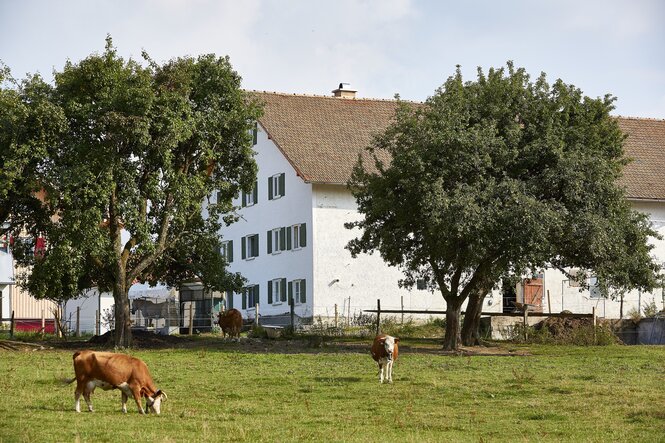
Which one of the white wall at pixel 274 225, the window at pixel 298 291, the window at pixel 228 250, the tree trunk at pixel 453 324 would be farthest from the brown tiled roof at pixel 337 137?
the tree trunk at pixel 453 324

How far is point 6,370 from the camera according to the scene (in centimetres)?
3164

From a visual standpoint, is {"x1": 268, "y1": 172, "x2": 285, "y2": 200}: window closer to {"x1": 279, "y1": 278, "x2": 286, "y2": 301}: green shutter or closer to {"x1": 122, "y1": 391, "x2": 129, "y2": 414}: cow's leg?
{"x1": 279, "y1": 278, "x2": 286, "y2": 301}: green shutter

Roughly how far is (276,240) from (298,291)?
4.44 meters

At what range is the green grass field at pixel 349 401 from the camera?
64.0ft

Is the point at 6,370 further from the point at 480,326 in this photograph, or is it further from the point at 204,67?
the point at 480,326

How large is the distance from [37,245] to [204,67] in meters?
9.10

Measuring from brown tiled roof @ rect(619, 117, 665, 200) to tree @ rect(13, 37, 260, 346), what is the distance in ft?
96.3

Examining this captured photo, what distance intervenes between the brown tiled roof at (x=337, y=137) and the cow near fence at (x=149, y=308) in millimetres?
15165

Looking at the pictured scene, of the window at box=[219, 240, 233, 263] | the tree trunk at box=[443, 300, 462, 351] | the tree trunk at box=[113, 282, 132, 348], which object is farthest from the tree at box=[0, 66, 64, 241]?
the window at box=[219, 240, 233, 263]

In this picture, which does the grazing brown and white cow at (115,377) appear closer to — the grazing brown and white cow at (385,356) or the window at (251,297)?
the grazing brown and white cow at (385,356)

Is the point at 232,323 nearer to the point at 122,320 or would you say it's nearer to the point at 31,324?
the point at 122,320

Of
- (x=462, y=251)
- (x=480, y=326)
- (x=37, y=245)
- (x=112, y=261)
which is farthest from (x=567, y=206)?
(x=37, y=245)

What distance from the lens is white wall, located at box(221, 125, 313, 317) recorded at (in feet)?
213

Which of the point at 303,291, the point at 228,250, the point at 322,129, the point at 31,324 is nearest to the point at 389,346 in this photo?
the point at 303,291
